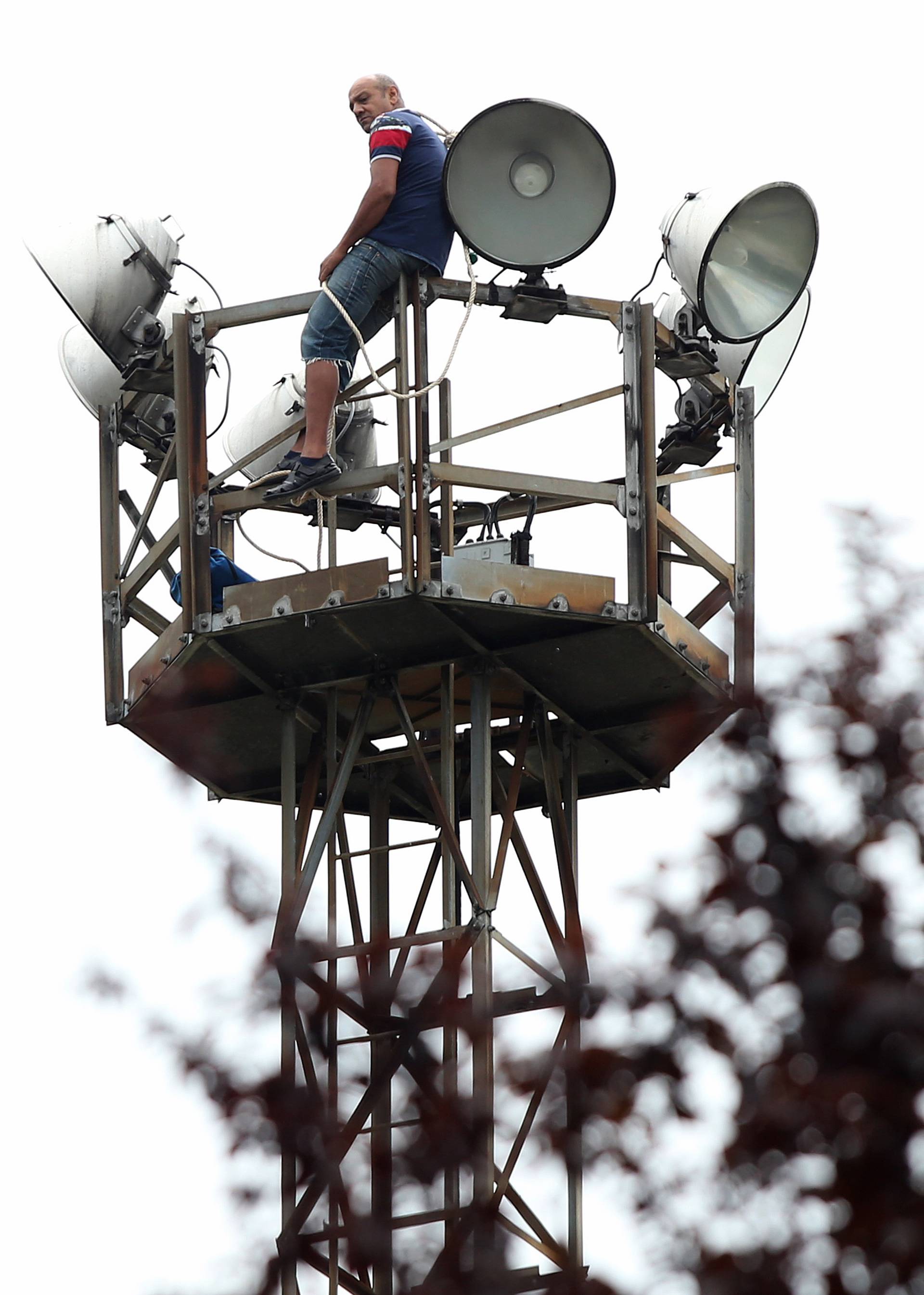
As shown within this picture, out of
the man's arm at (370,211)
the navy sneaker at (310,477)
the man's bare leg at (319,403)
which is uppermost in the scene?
the man's arm at (370,211)

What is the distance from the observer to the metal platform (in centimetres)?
1591

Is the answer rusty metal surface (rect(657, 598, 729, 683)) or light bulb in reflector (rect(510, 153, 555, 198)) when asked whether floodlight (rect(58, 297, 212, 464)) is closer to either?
light bulb in reflector (rect(510, 153, 555, 198))

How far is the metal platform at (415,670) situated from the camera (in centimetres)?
1591

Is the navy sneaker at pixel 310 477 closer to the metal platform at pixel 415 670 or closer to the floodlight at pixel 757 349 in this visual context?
the metal platform at pixel 415 670

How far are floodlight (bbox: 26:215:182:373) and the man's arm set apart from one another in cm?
167

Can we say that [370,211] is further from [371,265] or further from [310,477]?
[310,477]

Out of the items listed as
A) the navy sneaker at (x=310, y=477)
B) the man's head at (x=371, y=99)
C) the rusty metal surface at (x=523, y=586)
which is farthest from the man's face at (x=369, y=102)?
the rusty metal surface at (x=523, y=586)

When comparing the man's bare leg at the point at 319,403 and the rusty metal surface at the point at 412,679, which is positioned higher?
the man's bare leg at the point at 319,403

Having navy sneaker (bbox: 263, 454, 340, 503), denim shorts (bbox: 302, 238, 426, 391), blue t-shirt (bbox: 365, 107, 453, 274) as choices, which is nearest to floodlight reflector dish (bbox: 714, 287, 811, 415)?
blue t-shirt (bbox: 365, 107, 453, 274)

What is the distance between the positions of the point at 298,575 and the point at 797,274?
375cm

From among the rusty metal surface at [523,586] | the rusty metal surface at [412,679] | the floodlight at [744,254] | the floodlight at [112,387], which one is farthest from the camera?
the floodlight at [112,387]

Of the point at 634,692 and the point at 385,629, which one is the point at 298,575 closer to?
the point at 385,629

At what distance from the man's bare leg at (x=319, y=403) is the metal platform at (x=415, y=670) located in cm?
87

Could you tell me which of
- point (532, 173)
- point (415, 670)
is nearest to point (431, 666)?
point (415, 670)
